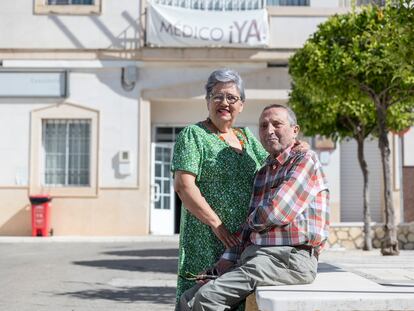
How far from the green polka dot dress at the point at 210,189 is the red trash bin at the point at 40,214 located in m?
15.2

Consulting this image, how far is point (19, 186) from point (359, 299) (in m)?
17.2

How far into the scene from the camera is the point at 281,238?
316 centimetres

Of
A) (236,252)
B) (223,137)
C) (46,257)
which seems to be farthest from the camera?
(46,257)

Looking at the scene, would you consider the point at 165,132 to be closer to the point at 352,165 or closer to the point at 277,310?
the point at 352,165

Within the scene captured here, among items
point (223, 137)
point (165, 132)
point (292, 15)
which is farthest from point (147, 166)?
point (223, 137)

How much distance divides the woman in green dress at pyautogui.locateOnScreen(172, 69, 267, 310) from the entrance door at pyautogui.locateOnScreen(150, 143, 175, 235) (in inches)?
629

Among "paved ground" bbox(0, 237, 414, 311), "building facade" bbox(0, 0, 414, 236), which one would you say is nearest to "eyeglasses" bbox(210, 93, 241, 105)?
"paved ground" bbox(0, 237, 414, 311)

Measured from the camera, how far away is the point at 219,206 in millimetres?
3473

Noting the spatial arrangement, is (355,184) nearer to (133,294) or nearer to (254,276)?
(133,294)

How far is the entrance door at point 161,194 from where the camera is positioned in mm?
19562

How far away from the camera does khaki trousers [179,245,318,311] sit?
3096 mm

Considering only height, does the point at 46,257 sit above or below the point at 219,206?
below

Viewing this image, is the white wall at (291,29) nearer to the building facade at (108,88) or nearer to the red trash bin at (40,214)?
the building facade at (108,88)

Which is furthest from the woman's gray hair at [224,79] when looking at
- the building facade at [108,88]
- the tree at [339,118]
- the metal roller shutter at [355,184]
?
the metal roller shutter at [355,184]
